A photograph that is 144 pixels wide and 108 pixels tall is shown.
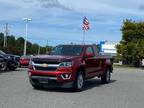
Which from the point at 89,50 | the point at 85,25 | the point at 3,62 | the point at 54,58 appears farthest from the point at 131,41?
the point at 54,58

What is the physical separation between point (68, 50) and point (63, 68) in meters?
2.11

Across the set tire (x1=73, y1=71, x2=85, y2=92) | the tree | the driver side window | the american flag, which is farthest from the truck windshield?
the tree

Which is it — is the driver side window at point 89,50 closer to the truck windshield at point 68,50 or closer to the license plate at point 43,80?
the truck windshield at point 68,50

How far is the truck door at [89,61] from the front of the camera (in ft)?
60.2

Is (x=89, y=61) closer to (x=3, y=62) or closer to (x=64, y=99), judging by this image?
(x=64, y=99)

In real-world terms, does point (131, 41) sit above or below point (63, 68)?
above

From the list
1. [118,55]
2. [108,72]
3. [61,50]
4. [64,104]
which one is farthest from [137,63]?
[64,104]

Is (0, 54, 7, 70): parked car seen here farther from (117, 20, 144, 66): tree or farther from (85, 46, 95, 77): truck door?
(117, 20, 144, 66): tree

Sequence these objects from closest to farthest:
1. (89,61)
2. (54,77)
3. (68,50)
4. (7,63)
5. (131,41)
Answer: (54,77)
(68,50)
(89,61)
(7,63)
(131,41)

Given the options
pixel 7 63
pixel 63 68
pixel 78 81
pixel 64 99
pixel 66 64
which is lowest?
pixel 64 99

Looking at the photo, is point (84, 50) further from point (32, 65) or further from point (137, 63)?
point (137, 63)

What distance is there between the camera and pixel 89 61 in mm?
18625

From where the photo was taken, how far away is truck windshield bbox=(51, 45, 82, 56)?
18109mm

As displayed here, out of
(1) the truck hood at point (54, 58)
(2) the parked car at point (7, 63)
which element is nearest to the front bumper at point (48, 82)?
(1) the truck hood at point (54, 58)
